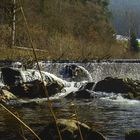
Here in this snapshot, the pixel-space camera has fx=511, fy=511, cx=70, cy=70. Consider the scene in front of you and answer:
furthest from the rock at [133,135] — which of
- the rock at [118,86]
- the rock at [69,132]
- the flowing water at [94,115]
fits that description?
the rock at [118,86]

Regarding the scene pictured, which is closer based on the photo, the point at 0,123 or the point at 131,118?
the point at 0,123

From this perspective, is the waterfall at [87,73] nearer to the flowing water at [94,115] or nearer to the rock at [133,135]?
the flowing water at [94,115]

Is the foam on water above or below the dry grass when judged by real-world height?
below

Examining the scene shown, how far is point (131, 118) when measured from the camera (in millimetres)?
18016

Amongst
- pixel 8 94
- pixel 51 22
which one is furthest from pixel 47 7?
pixel 8 94

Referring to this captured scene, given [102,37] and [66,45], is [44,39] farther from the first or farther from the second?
[102,37]

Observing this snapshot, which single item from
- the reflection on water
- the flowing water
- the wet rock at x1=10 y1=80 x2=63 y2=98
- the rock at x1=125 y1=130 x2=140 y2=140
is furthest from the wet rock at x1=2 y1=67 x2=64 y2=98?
the rock at x1=125 y1=130 x2=140 y2=140

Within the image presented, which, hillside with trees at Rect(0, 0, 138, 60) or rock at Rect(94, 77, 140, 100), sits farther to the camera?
hillside with trees at Rect(0, 0, 138, 60)

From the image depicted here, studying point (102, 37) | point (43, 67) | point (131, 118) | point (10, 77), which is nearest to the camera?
point (131, 118)

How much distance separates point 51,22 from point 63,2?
23.0 ft

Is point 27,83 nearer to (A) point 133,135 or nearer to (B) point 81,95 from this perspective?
(B) point 81,95

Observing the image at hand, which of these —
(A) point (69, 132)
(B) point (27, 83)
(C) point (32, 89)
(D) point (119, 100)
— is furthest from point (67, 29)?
(A) point (69, 132)

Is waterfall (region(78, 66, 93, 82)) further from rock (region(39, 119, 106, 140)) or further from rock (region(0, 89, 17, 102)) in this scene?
rock (region(39, 119, 106, 140))

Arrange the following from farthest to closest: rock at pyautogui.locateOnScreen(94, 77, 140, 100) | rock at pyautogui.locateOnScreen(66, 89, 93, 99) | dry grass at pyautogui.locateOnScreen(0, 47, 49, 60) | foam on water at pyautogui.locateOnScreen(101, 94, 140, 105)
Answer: dry grass at pyautogui.locateOnScreen(0, 47, 49, 60) < rock at pyautogui.locateOnScreen(94, 77, 140, 100) < rock at pyautogui.locateOnScreen(66, 89, 93, 99) < foam on water at pyautogui.locateOnScreen(101, 94, 140, 105)
